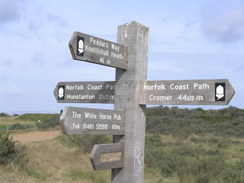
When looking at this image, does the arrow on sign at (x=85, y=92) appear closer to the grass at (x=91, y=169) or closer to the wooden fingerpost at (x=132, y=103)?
the wooden fingerpost at (x=132, y=103)

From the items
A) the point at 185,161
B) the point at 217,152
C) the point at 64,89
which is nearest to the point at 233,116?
the point at 217,152

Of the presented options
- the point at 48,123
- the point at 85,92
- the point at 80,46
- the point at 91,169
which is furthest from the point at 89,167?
the point at 48,123

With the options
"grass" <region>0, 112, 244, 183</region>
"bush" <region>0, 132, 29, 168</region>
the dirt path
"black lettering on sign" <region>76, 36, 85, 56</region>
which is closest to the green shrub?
the dirt path

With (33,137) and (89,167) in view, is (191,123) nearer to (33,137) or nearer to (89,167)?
(33,137)

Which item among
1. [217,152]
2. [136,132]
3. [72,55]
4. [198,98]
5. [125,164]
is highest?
Answer: [72,55]

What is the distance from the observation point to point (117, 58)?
4809 millimetres

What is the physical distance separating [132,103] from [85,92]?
2.54 feet

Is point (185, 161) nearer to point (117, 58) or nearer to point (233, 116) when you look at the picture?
point (117, 58)

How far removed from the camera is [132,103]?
4.80 m

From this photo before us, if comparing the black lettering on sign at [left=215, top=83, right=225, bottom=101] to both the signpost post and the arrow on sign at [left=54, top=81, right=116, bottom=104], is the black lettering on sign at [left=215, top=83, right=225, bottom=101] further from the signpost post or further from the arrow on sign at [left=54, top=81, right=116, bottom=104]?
the arrow on sign at [left=54, top=81, right=116, bottom=104]

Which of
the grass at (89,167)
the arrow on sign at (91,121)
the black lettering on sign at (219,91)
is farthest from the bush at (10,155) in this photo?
the black lettering on sign at (219,91)

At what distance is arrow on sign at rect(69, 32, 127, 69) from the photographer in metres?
4.33

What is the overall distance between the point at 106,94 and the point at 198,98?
3.92 feet

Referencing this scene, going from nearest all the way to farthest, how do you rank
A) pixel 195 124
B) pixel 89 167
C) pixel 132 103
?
1. pixel 132 103
2. pixel 89 167
3. pixel 195 124
